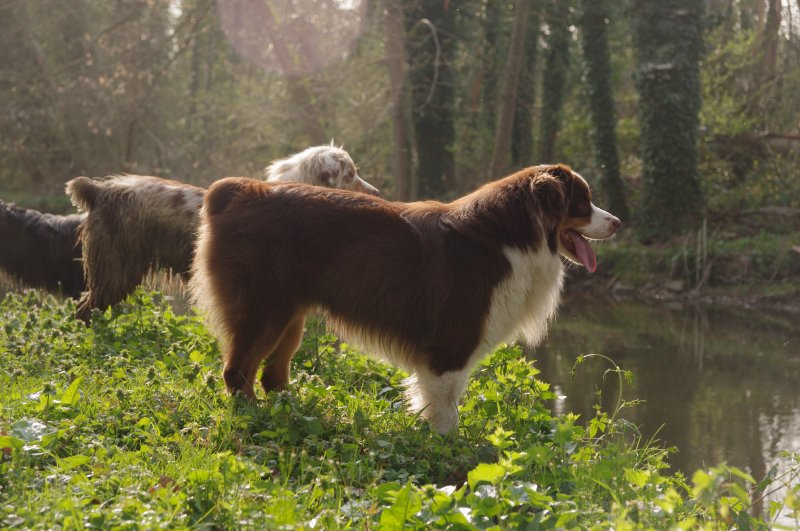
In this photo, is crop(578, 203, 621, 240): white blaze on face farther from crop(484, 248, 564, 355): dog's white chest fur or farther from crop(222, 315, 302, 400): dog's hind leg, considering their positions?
crop(222, 315, 302, 400): dog's hind leg

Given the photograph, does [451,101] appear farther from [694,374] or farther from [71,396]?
[71,396]

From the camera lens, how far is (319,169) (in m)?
7.23

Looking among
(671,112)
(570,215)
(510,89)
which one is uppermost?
(510,89)

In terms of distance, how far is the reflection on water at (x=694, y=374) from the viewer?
7.39 meters

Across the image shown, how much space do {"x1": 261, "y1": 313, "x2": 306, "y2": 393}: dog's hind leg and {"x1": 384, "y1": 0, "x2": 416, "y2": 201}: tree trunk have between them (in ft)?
45.4

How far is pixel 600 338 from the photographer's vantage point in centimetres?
1243

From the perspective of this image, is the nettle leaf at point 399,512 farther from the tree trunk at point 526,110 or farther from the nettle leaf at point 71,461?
the tree trunk at point 526,110

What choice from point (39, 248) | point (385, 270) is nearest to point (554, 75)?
point (39, 248)

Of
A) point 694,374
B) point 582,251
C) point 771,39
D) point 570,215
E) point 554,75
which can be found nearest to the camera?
point 570,215

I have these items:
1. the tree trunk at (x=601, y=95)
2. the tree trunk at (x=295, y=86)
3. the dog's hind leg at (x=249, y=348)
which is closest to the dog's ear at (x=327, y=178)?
the dog's hind leg at (x=249, y=348)

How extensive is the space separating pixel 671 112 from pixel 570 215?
1373 centimetres

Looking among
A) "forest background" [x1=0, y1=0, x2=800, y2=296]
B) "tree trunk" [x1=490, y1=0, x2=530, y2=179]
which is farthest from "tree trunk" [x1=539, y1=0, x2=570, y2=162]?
"tree trunk" [x1=490, y1=0, x2=530, y2=179]

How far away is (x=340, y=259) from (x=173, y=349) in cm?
227

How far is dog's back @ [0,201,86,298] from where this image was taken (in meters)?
8.20
